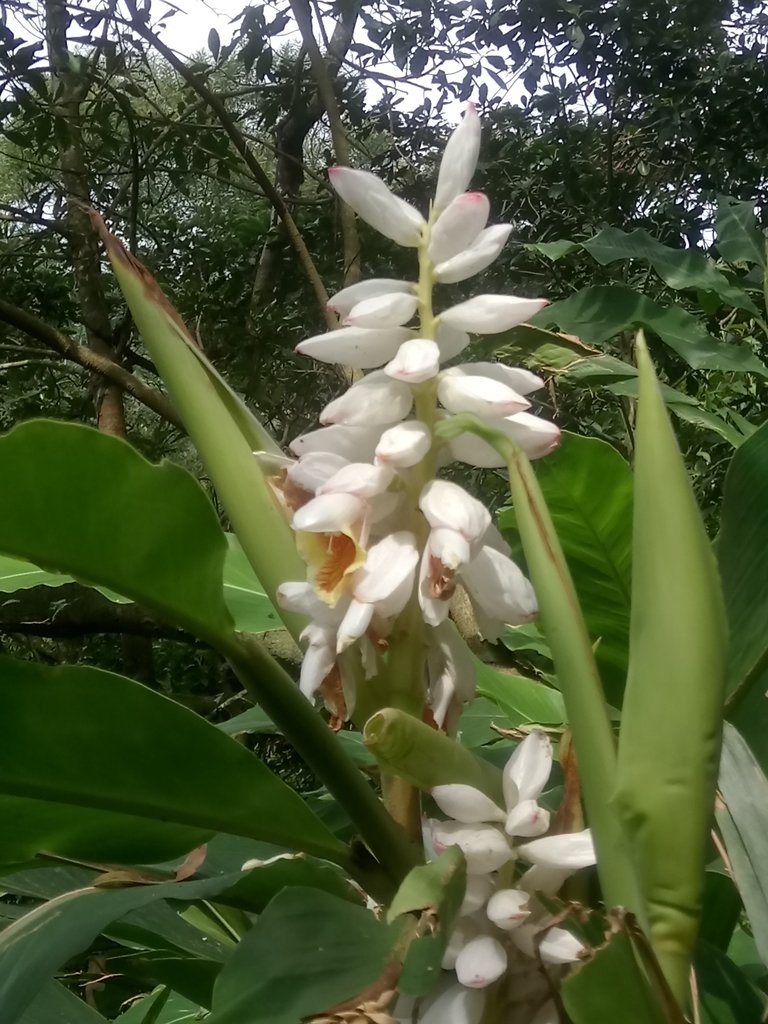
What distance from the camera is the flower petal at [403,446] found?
0.94ft

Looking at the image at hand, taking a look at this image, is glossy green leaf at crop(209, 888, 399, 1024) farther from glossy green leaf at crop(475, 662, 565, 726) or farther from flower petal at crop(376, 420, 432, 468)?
glossy green leaf at crop(475, 662, 565, 726)

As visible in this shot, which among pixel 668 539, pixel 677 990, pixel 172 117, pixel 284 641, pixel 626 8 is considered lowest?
pixel 284 641

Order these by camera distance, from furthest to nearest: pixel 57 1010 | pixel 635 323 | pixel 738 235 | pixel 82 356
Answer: pixel 82 356 → pixel 738 235 → pixel 635 323 → pixel 57 1010

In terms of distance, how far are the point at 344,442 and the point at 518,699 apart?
0.43 m

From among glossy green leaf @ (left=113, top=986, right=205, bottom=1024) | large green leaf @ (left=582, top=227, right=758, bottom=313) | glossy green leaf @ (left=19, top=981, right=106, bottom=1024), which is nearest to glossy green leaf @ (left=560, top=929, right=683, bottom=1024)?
glossy green leaf @ (left=19, top=981, right=106, bottom=1024)

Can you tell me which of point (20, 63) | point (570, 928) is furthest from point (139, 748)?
point (20, 63)

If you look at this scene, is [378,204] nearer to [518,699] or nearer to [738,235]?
[518,699]

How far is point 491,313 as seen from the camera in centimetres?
31

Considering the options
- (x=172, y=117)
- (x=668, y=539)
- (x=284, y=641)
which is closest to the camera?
(x=668, y=539)

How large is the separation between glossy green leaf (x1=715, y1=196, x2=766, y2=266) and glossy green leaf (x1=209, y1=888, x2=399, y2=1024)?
99 cm

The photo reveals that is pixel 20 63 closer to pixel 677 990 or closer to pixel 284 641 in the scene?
pixel 284 641

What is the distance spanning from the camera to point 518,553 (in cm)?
49

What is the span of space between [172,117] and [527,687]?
160cm

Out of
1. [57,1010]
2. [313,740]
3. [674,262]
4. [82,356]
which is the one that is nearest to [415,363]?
[313,740]
